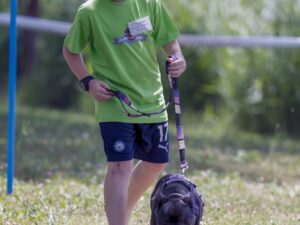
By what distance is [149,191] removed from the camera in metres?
5.83

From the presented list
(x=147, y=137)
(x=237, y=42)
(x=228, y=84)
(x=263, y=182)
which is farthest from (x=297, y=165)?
(x=147, y=137)

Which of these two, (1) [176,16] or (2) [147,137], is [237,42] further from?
(2) [147,137]

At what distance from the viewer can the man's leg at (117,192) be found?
158 inches

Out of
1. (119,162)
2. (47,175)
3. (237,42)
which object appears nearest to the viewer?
(119,162)

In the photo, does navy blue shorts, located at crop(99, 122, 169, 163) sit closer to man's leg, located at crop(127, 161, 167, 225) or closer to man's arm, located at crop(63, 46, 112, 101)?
man's leg, located at crop(127, 161, 167, 225)

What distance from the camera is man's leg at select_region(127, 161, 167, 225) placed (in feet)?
14.0

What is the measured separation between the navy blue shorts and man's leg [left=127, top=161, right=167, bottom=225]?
0.16 ft

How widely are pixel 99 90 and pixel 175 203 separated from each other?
2.23 feet

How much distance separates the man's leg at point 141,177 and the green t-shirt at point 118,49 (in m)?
0.27

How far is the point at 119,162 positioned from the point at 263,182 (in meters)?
2.85

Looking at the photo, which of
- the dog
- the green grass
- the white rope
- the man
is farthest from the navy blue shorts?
the white rope

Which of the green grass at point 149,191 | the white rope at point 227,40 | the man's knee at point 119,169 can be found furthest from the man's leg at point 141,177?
the white rope at point 227,40

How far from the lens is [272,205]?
5633 millimetres

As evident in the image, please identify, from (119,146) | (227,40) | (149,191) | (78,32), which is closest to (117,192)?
(119,146)
